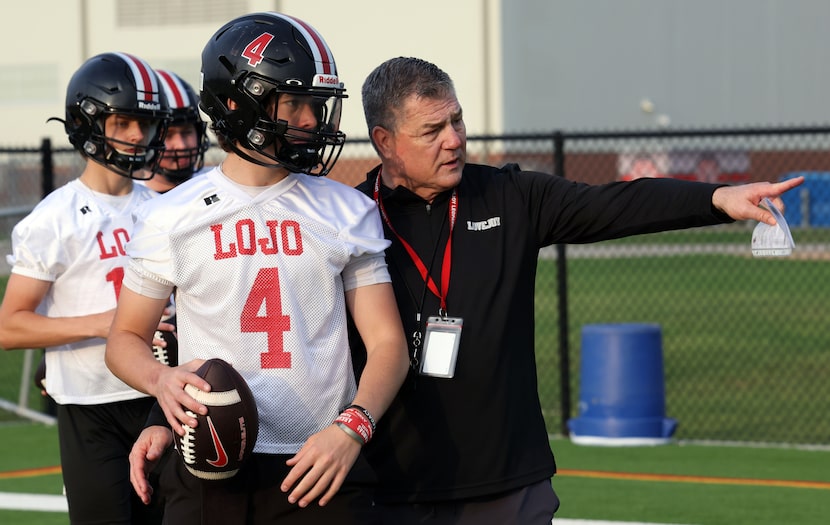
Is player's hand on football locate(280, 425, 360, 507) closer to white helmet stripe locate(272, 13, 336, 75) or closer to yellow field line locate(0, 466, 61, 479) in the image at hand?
white helmet stripe locate(272, 13, 336, 75)

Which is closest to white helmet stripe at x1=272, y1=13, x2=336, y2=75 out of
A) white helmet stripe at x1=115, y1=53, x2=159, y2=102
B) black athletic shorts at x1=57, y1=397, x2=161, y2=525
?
white helmet stripe at x1=115, y1=53, x2=159, y2=102

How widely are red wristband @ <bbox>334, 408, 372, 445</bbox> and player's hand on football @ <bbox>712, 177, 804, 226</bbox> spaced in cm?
113

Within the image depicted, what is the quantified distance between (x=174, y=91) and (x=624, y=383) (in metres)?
4.09

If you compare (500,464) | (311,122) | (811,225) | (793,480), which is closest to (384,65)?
(311,122)

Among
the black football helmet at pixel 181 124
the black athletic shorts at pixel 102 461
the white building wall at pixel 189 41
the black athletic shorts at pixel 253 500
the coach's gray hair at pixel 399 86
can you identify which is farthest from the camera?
the white building wall at pixel 189 41

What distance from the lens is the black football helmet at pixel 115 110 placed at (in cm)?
517

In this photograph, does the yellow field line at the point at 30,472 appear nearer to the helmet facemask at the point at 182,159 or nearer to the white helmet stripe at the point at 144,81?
the helmet facemask at the point at 182,159

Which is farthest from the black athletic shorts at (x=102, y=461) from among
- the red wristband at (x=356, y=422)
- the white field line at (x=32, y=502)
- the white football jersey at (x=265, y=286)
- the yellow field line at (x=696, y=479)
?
the yellow field line at (x=696, y=479)

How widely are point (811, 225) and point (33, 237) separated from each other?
18073 mm

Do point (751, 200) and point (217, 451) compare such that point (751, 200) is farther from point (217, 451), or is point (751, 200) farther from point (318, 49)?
point (217, 451)

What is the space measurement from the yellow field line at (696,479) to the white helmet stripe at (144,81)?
13.1 feet

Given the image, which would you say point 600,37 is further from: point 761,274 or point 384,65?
point 384,65

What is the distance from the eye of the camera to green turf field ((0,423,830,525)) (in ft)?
23.9

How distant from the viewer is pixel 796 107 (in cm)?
3188
